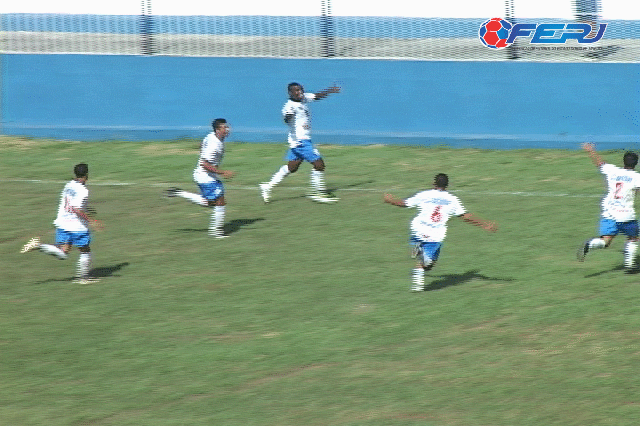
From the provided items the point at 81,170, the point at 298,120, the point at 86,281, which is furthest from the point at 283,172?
the point at 81,170

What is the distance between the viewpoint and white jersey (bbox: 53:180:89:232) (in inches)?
585

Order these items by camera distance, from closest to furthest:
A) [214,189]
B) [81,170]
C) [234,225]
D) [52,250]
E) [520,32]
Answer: [81,170]
[52,250]
[214,189]
[234,225]
[520,32]

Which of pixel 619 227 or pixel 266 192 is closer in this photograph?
pixel 619 227

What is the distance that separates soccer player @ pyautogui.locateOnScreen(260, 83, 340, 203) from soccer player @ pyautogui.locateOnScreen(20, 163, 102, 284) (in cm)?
497

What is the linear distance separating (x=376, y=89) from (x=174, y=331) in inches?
461


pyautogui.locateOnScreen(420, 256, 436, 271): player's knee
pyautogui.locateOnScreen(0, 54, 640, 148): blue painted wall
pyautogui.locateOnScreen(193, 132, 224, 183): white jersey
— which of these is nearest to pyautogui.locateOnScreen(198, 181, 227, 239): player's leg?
pyautogui.locateOnScreen(193, 132, 224, 183): white jersey

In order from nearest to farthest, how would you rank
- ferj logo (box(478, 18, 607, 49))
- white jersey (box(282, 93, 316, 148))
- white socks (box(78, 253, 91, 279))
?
white socks (box(78, 253, 91, 279)) → white jersey (box(282, 93, 316, 148)) → ferj logo (box(478, 18, 607, 49))

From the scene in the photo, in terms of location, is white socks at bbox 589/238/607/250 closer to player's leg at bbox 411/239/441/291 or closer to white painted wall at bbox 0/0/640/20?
player's leg at bbox 411/239/441/291

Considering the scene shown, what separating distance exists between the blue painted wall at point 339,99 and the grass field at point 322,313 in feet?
6.46

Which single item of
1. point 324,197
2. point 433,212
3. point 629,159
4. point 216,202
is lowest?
point 324,197

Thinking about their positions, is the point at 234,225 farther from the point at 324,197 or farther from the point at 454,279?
the point at 454,279

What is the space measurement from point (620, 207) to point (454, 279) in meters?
2.32

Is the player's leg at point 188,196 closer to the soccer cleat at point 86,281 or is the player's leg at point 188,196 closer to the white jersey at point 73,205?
the soccer cleat at point 86,281

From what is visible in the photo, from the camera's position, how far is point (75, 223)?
1505cm
